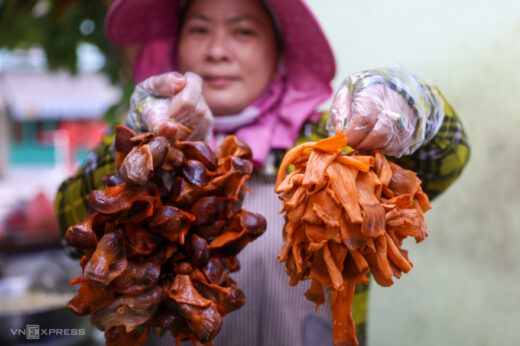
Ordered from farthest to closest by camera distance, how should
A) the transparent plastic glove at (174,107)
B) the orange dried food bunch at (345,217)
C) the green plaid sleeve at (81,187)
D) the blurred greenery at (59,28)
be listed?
1. the blurred greenery at (59,28)
2. the green plaid sleeve at (81,187)
3. the transparent plastic glove at (174,107)
4. the orange dried food bunch at (345,217)

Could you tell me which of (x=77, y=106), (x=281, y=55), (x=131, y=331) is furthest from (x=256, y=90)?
(x=77, y=106)

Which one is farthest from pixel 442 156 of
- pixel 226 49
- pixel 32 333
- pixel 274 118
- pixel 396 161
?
pixel 32 333

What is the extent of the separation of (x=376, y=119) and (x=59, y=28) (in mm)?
1834

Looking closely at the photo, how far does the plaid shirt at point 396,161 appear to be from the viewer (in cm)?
69

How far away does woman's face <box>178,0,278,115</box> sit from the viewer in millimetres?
887

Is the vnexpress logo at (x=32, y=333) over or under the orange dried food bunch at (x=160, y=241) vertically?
under

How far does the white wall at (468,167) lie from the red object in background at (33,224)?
1934mm

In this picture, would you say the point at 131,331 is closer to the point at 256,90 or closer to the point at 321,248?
the point at 321,248

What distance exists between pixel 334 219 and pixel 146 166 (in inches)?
9.0

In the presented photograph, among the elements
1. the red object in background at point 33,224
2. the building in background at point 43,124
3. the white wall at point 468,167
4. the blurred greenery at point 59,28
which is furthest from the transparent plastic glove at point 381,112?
the building in background at point 43,124

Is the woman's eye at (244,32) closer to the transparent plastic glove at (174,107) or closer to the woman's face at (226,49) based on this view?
the woman's face at (226,49)

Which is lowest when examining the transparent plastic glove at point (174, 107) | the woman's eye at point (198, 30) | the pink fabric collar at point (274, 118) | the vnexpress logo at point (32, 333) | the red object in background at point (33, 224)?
the red object in background at point (33, 224)

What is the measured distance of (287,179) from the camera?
0.49 metres

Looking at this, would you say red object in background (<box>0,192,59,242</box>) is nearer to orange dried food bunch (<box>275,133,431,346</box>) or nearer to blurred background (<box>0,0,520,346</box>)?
blurred background (<box>0,0,520,346</box>)
